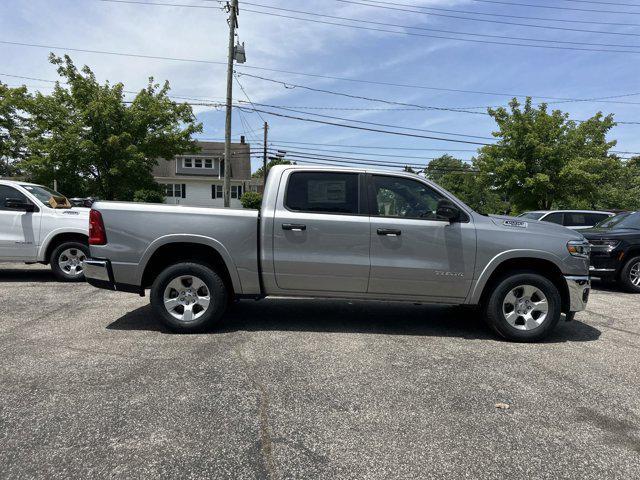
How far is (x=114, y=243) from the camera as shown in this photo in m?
4.83

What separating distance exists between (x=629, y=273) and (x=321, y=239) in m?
7.06

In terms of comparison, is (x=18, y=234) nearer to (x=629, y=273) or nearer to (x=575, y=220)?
(x=629, y=273)

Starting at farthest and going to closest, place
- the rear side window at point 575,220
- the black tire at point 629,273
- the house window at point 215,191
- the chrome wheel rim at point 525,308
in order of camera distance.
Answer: the house window at point 215,191 → the rear side window at point 575,220 → the black tire at point 629,273 → the chrome wheel rim at point 525,308

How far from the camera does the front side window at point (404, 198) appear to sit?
4.89 meters

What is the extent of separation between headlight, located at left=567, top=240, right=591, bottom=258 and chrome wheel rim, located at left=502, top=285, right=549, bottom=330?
58 cm

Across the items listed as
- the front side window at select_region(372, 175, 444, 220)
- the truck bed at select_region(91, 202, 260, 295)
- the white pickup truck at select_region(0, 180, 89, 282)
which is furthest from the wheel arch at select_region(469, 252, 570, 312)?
the white pickup truck at select_region(0, 180, 89, 282)

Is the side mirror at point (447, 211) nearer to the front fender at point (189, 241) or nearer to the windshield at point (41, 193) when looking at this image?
the front fender at point (189, 241)

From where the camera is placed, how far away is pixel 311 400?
328 cm

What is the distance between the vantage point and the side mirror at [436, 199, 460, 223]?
475 cm

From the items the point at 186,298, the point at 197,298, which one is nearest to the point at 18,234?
the point at 186,298

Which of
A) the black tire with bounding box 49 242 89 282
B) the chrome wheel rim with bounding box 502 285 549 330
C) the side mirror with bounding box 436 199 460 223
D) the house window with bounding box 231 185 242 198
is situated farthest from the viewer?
the house window with bounding box 231 185 242 198

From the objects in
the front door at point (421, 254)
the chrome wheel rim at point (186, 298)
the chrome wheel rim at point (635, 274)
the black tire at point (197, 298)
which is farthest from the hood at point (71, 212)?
the chrome wheel rim at point (635, 274)

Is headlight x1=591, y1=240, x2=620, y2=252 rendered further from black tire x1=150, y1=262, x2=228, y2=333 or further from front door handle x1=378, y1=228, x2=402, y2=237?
black tire x1=150, y1=262, x2=228, y2=333

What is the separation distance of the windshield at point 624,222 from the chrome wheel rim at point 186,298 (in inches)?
339
